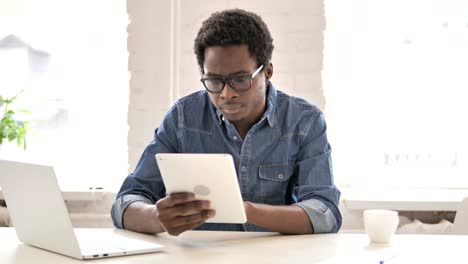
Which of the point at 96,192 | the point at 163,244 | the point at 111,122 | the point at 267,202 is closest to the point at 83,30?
the point at 111,122

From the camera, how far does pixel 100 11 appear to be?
360 cm

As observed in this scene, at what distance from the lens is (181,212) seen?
1.88 metres

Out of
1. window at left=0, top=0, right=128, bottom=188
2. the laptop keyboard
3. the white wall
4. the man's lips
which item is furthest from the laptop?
window at left=0, top=0, right=128, bottom=188

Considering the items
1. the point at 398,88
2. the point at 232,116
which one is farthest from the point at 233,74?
the point at 398,88

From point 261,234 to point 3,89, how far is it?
1.99 m

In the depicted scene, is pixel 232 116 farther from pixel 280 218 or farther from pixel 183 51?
pixel 183 51

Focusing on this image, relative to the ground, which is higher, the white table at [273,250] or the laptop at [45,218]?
the laptop at [45,218]

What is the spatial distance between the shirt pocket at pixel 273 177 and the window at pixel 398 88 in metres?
1.16

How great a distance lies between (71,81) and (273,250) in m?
2.04

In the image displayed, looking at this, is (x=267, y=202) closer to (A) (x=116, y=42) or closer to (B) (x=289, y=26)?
(B) (x=289, y=26)

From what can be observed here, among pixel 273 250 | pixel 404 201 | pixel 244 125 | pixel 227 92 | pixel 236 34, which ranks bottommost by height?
pixel 404 201

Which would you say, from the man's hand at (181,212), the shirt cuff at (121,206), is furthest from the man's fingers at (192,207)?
the shirt cuff at (121,206)

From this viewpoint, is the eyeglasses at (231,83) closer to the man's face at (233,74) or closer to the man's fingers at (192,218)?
the man's face at (233,74)

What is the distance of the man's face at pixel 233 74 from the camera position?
2186 millimetres
